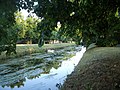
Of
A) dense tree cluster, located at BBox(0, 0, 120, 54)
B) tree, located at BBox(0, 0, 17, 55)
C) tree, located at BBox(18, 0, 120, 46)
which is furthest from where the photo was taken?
tree, located at BBox(18, 0, 120, 46)

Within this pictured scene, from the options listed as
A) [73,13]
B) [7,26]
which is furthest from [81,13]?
[7,26]

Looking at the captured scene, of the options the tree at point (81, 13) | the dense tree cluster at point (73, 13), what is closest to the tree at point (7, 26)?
the dense tree cluster at point (73, 13)

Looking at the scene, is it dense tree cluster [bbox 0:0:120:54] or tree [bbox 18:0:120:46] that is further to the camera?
tree [bbox 18:0:120:46]

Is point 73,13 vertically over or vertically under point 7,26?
over

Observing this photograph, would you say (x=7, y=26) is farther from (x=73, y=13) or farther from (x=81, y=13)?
(x=81, y=13)

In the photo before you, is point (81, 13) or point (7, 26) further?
Answer: point (81, 13)

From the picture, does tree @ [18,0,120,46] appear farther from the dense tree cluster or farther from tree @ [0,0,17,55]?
tree @ [0,0,17,55]

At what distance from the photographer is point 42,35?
27.5ft

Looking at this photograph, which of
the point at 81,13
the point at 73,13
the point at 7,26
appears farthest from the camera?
the point at 73,13

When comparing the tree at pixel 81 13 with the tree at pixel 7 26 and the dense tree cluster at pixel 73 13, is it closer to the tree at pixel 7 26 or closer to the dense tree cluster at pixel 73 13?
the dense tree cluster at pixel 73 13

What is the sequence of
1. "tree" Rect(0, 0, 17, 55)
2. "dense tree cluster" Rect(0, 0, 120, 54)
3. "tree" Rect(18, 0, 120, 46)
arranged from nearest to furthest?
"tree" Rect(0, 0, 17, 55)
"dense tree cluster" Rect(0, 0, 120, 54)
"tree" Rect(18, 0, 120, 46)

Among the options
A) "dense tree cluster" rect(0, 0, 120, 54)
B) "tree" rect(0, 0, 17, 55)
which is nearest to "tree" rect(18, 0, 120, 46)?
"dense tree cluster" rect(0, 0, 120, 54)

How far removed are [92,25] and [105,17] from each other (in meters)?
0.73

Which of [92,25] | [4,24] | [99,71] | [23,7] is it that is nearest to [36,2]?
[23,7]
